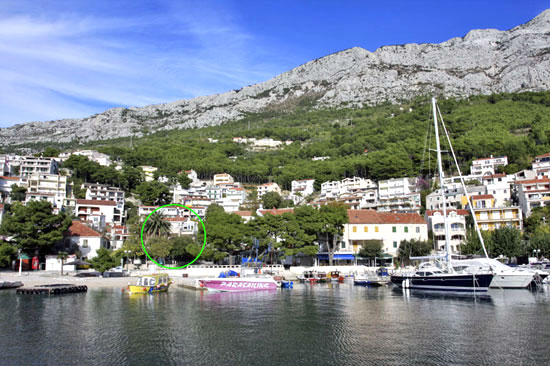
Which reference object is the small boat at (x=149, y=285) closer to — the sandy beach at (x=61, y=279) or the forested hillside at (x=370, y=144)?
the sandy beach at (x=61, y=279)

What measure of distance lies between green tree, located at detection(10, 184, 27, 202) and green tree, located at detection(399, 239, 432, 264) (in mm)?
78148

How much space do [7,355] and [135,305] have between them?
15.0 metres

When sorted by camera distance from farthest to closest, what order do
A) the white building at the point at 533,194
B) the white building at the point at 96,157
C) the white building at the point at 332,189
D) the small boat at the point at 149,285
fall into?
the white building at the point at 96,157, the white building at the point at 332,189, the white building at the point at 533,194, the small boat at the point at 149,285

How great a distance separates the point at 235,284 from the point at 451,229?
39599 millimetres

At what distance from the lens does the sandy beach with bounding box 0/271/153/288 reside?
153 feet

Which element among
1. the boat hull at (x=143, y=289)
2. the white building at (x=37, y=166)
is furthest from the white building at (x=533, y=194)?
the white building at (x=37, y=166)

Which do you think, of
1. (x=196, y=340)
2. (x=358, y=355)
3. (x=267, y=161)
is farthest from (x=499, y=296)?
(x=267, y=161)

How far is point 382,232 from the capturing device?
65.6 meters

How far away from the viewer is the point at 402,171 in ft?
342

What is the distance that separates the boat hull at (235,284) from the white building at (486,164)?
228 ft

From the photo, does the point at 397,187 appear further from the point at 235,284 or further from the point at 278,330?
the point at 278,330

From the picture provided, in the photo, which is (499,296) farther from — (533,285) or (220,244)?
(220,244)

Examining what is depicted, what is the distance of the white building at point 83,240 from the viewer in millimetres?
62344

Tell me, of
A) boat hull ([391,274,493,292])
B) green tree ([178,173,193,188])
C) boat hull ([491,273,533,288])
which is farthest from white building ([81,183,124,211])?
boat hull ([491,273,533,288])
